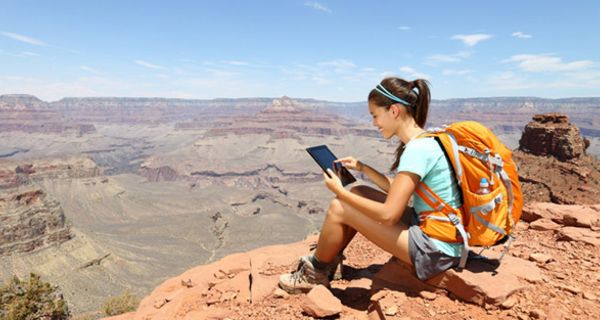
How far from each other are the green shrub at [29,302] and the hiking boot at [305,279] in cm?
2407

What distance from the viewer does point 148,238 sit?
76.1 metres

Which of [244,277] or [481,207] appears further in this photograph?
[244,277]

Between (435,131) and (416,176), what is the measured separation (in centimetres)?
66

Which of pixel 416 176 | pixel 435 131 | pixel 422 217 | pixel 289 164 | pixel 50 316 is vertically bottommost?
pixel 289 164

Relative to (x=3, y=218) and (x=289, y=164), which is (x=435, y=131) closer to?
(x=3, y=218)

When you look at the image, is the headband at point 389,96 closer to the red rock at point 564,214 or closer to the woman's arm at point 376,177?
the woman's arm at point 376,177

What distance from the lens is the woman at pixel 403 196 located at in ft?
10.8

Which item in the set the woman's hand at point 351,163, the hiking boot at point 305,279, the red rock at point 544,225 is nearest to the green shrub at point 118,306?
the hiking boot at point 305,279

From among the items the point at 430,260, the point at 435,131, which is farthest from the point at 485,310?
the point at 435,131

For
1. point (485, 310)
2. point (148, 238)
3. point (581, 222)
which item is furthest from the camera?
point (148, 238)

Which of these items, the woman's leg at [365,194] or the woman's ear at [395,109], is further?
the woman's leg at [365,194]

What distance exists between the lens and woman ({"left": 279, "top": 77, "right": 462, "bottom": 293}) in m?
3.29

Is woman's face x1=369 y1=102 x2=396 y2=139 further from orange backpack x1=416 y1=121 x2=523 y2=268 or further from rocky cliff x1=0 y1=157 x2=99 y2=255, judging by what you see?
rocky cliff x1=0 y1=157 x2=99 y2=255

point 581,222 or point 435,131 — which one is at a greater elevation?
point 435,131
